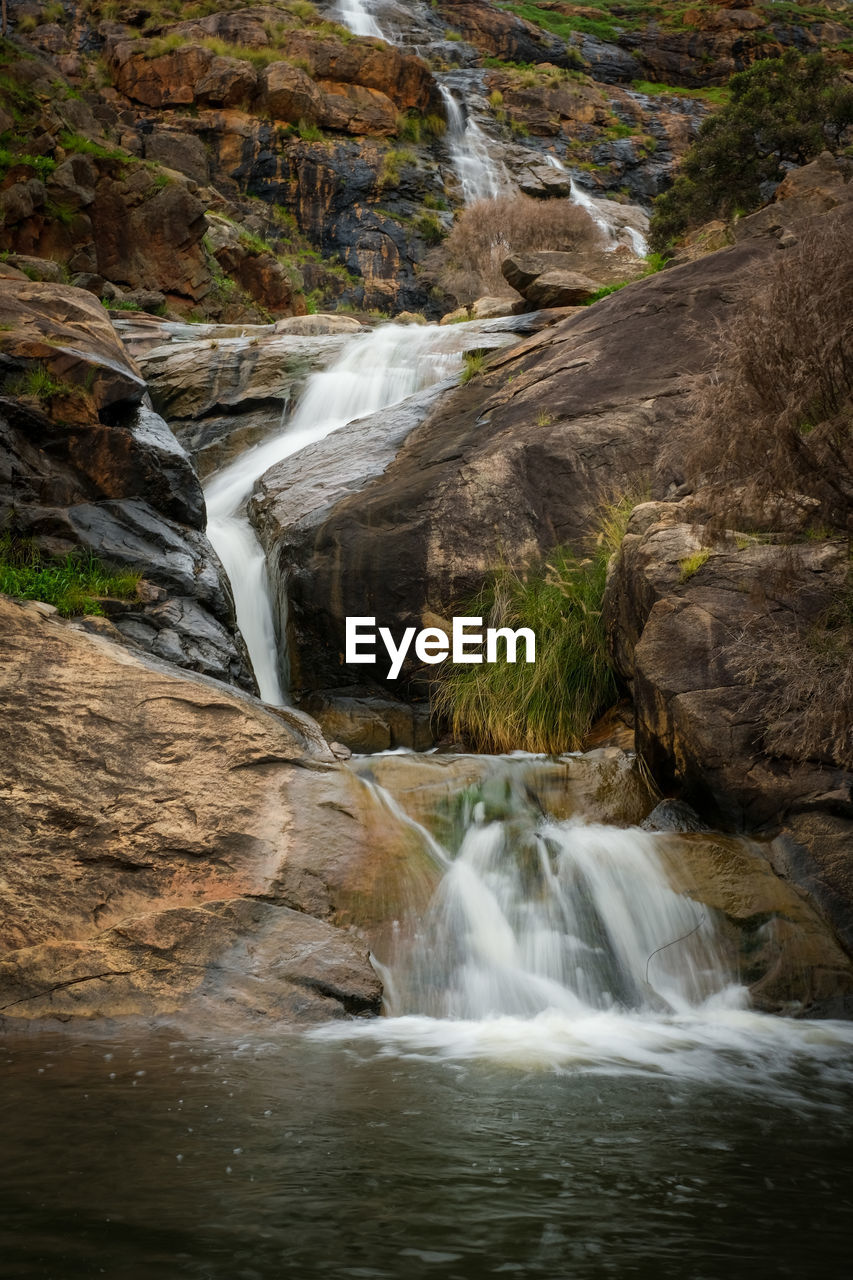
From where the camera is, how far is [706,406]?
5824mm

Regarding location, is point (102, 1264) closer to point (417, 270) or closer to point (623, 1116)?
point (623, 1116)

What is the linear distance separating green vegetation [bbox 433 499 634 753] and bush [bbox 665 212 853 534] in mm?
3384

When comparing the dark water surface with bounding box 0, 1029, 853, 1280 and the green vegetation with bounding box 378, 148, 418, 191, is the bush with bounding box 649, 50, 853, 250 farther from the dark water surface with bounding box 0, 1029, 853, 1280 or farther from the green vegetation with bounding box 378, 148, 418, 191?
the dark water surface with bounding box 0, 1029, 853, 1280

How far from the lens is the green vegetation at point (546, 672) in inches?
351

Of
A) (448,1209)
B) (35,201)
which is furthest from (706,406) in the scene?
(35,201)

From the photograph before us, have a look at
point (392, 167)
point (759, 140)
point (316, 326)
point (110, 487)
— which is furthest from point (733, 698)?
point (392, 167)

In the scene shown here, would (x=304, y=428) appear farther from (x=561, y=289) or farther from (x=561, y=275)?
(x=561, y=275)

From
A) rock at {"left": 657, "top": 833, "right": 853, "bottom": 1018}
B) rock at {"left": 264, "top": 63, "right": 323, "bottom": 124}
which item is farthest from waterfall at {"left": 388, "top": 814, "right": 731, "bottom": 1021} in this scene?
rock at {"left": 264, "top": 63, "right": 323, "bottom": 124}

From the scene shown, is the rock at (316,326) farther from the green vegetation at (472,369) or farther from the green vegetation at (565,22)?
the green vegetation at (565,22)

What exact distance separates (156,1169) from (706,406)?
4645mm

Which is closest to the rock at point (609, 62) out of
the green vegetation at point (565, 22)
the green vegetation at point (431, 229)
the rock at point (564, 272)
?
the green vegetation at point (565, 22)

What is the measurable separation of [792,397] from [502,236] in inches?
867

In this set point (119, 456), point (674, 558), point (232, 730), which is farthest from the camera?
point (119, 456)

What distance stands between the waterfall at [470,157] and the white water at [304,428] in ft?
69.7
